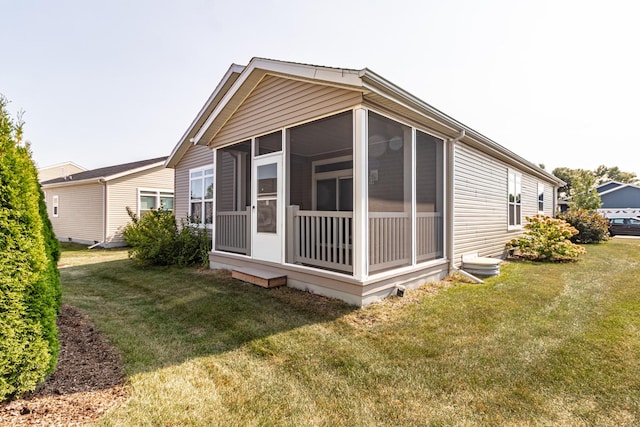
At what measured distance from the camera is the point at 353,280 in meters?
4.34

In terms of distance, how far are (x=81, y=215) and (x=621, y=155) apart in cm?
6003

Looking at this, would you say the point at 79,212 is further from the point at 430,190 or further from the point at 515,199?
the point at 515,199

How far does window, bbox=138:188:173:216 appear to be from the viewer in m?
14.2

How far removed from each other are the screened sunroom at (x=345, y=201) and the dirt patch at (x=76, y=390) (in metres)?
2.90

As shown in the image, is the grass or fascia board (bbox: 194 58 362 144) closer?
the grass

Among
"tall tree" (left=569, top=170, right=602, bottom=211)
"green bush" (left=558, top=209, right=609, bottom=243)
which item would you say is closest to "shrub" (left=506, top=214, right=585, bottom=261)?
"green bush" (left=558, top=209, right=609, bottom=243)

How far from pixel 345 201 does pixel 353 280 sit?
4.51m

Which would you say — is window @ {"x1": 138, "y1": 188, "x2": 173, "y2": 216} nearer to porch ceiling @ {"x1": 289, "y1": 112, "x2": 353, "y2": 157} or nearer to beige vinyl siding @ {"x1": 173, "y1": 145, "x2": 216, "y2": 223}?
beige vinyl siding @ {"x1": 173, "y1": 145, "x2": 216, "y2": 223}

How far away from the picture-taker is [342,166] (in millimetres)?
8703

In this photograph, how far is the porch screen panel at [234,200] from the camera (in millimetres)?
6708

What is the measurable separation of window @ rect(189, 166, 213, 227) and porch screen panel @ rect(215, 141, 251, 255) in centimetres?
88

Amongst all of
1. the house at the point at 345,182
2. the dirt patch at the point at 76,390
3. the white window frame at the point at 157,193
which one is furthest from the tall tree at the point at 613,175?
the dirt patch at the point at 76,390

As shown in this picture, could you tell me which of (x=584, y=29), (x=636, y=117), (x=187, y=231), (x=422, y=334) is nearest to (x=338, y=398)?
(x=422, y=334)

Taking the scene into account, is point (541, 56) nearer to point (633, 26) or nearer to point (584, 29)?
point (584, 29)
